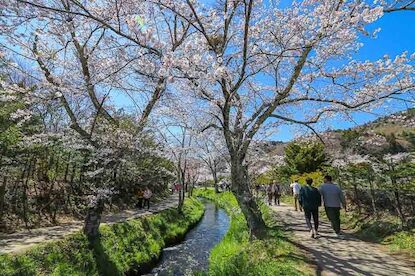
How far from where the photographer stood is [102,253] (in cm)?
1094

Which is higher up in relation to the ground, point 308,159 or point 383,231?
→ point 308,159

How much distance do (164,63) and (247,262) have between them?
16.6ft

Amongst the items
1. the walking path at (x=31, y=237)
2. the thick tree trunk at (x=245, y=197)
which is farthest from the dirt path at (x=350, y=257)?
the walking path at (x=31, y=237)

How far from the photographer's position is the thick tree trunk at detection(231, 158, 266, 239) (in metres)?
9.70

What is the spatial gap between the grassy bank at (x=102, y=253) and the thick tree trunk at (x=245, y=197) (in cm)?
453

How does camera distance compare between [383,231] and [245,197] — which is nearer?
[245,197]

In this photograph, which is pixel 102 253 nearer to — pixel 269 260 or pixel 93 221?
pixel 93 221

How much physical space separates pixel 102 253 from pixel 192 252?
489 cm

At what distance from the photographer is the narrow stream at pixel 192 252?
1198 cm

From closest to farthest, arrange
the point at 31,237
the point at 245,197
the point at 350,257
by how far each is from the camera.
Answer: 1. the point at 350,257
2. the point at 245,197
3. the point at 31,237

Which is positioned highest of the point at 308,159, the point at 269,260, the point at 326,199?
the point at 308,159

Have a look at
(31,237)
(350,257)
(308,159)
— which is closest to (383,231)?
(350,257)

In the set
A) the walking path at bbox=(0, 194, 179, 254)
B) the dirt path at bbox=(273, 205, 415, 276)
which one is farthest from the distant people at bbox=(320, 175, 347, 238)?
the walking path at bbox=(0, 194, 179, 254)

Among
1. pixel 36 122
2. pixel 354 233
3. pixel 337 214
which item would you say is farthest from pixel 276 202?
pixel 36 122
